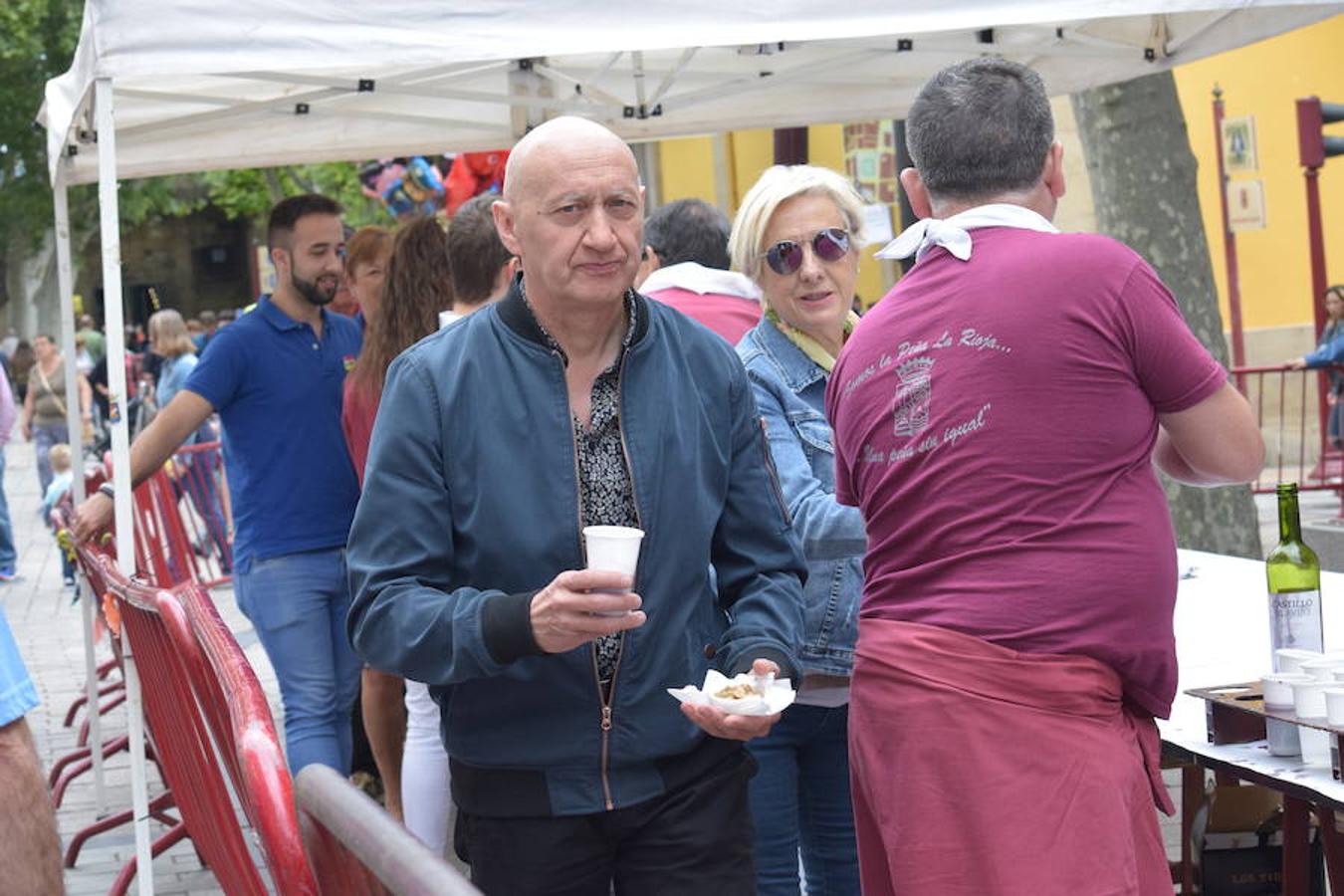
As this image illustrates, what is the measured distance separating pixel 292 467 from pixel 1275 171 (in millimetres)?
14555

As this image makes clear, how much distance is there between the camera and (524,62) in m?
7.52

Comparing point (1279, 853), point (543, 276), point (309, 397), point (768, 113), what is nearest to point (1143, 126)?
point (768, 113)

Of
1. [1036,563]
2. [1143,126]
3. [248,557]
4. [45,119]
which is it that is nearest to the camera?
[1036,563]

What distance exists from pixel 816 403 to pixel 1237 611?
1.44m

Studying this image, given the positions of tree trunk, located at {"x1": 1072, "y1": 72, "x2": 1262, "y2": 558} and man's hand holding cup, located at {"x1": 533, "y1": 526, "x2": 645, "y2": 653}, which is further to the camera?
tree trunk, located at {"x1": 1072, "y1": 72, "x2": 1262, "y2": 558}

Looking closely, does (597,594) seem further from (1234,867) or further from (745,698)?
(1234,867)

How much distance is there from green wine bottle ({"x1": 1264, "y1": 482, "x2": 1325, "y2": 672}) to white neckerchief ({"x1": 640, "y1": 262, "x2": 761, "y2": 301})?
1.71 meters

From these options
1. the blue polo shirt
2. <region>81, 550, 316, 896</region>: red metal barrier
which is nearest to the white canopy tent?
<region>81, 550, 316, 896</region>: red metal barrier

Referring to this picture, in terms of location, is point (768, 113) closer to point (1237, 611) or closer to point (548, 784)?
point (1237, 611)

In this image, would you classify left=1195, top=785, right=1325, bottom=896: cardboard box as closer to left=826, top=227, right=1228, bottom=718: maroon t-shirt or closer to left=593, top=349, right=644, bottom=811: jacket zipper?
left=826, top=227, right=1228, bottom=718: maroon t-shirt

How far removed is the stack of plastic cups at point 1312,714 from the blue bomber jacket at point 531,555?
864 millimetres

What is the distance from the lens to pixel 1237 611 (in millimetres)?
4926

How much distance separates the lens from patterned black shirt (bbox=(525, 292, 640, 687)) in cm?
324

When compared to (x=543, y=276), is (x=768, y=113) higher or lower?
higher
